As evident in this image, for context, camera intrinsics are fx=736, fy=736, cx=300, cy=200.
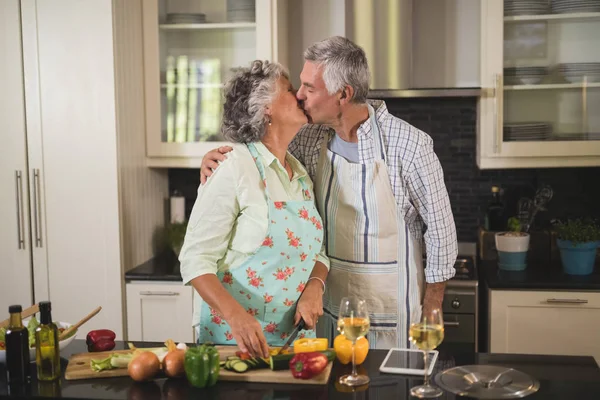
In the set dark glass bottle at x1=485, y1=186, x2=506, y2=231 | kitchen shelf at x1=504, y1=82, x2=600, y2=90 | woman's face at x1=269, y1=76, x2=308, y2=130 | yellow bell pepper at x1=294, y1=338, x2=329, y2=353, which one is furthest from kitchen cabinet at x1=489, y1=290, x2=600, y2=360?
yellow bell pepper at x1=294, y1=338, x2=329, y2=353

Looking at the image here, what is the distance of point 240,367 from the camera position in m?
1.83

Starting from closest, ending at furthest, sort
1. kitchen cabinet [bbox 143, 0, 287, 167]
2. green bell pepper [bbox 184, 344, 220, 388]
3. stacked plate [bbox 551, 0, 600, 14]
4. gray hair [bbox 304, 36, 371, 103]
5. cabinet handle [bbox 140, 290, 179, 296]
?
green bell pepper [bbox 184, 344, 220, 388] → gray hair [bbox 304, 36, 371, 103] → cabinet handle [bbox 140, 290, 179, 296] → stacked plate [bbox 551, 0, 600, 14] → kitchen cabinet [bbox 143, 0, 287, 167]

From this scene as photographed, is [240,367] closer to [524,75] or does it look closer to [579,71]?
[524,75]

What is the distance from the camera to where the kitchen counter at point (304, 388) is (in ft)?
5.61

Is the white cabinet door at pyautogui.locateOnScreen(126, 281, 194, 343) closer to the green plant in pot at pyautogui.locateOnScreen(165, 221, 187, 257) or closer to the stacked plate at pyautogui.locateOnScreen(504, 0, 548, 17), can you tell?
the green plant in pot at pyautogui.locateOnScreen(165, 221, 187, 257)

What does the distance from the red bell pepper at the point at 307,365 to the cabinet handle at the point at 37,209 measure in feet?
6.41

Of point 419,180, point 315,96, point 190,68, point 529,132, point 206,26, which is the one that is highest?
point 206,26

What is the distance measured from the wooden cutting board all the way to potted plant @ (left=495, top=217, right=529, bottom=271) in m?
1.87

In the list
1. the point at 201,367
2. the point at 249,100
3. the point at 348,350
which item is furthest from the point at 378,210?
the point at 201,367

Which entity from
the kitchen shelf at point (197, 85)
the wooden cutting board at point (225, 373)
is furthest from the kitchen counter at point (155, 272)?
the wooden cutting board at point (225, 373)

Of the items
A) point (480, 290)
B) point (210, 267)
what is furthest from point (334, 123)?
point (480, 290)

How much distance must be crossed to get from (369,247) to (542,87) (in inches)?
60.0

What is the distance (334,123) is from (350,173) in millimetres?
178

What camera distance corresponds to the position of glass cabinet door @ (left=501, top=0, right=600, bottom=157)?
347 centimetres
